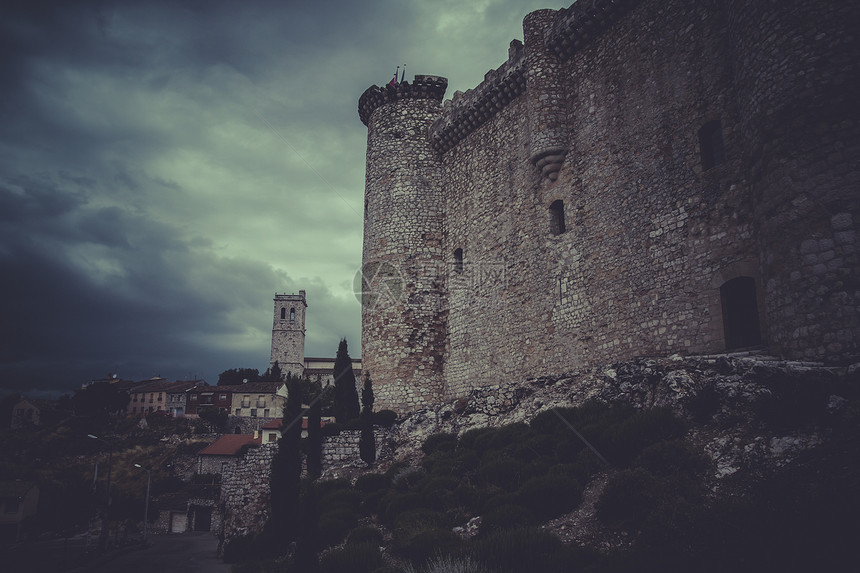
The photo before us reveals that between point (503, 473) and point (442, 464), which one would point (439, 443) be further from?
point (503, 473)

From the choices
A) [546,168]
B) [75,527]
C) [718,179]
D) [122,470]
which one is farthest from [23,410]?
[718,179]

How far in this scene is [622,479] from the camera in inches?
335

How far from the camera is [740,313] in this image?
11.3 meters

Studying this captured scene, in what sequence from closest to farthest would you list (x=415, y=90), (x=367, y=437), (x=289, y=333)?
(x=367, y=437), (x=415, y=90), (x=289, y=333)

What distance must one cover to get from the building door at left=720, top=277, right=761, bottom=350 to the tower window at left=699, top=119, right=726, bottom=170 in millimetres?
2848

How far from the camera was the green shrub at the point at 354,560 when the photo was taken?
1043 centimetres

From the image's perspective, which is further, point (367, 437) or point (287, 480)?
point (367, 437)

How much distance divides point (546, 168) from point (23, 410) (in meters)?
85.7

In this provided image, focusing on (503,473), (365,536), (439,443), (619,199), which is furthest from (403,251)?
(503,473)

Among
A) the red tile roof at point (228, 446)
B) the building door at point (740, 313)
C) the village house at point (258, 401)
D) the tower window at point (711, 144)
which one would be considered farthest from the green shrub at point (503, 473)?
the village house at point (258, 401)

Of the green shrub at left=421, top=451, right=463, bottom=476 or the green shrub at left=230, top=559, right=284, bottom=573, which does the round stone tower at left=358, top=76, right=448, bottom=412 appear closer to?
the green shrub at left=421, top=451, right=463, bottom=476
